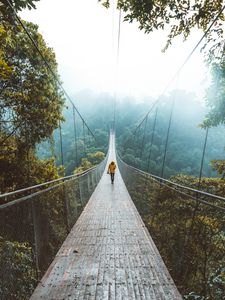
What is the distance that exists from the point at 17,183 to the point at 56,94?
9.95ft

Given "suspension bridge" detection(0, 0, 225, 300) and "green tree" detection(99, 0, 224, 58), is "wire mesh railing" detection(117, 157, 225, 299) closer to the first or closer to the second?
"suspension bridge" detection(0, 0, 225, 300)

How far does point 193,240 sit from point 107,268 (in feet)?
3.40

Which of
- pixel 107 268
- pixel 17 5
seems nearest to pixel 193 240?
pixel 107 268

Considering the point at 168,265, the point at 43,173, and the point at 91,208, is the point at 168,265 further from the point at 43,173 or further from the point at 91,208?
the point at 43,173

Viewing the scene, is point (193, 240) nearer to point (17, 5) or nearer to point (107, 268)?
point (107, 268)

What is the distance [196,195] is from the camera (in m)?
2.46

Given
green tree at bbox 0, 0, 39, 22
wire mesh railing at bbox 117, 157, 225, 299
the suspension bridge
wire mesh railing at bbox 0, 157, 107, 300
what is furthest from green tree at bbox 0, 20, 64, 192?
wire mesh railing at bbox 117, 157, 225, 299

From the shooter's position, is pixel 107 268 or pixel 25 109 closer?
pixel 107 268

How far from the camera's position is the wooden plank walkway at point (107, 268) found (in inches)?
93.7

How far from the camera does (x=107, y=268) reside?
2918mm

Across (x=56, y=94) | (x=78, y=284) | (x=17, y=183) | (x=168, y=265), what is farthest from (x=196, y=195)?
(x=56, y=94)

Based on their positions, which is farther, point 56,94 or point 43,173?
point 56,94

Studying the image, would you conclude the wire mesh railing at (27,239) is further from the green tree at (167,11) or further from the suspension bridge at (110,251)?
the green tree at (167,11)

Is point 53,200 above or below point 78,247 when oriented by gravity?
above
